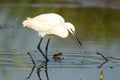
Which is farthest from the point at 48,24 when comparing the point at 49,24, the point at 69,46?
the point at 69,46

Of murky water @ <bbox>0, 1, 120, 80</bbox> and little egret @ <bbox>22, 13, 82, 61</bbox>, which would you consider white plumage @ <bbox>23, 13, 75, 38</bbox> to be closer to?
little egret @ <bbox>22, 13, 82, 61</bbox>

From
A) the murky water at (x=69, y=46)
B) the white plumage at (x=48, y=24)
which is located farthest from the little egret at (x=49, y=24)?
the murky water at (x=69, y=46)

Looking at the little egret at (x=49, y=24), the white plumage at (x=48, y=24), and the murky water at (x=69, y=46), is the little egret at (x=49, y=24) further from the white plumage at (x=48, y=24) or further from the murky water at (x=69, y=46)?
the murky water at (x=69, y=46)

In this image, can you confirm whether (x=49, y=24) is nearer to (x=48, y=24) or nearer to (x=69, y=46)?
(x=48, y=24)

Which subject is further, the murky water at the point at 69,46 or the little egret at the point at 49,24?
the little egret at the point at 49,24

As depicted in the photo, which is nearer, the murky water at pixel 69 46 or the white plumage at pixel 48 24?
the murky water at pixel 69 46

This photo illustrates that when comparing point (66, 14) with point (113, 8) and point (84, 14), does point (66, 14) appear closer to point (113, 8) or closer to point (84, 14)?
point (84, 14)

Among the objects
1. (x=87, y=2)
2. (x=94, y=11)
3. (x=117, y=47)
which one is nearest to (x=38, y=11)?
(x=94, y=11)

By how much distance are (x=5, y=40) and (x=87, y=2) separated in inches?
329

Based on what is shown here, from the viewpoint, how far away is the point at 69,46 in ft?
39.1

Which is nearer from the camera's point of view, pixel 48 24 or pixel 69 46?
pixel 48 24

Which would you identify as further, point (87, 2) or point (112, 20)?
point (87, 2)

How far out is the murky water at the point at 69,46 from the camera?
9188 mm

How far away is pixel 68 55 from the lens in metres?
10.8
